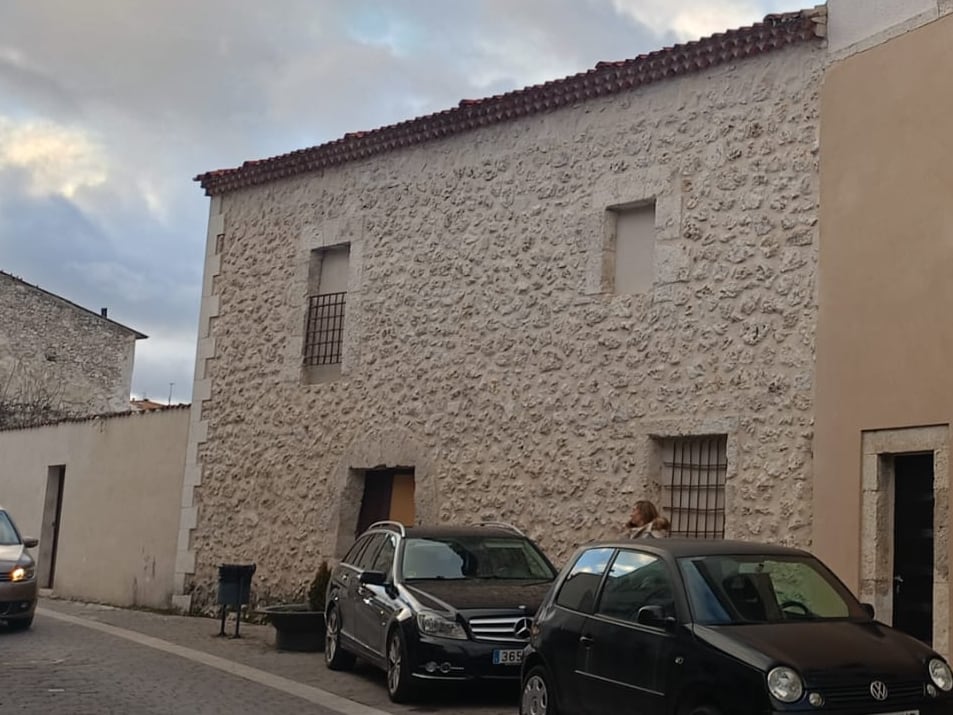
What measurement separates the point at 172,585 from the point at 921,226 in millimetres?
12285

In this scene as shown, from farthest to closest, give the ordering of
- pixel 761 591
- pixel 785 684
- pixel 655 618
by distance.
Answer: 1. pixel 761 591
2. pixel 655 618
3. pixel 785 684

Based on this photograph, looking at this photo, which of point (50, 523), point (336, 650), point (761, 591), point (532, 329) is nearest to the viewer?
point (761, 591)

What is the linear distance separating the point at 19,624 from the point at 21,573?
109 cm

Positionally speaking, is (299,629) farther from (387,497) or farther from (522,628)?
(522,628)

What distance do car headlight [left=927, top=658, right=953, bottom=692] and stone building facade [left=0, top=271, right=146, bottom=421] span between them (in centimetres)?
2713

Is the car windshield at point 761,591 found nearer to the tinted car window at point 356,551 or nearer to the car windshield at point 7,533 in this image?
the tinted car window at point 356,551

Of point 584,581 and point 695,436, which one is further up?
point 695,436

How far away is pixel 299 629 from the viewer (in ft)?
43.0

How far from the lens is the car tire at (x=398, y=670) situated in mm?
9133

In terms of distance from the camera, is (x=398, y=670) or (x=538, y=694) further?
(x=398, y=670)

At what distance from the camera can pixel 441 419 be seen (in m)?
14.3

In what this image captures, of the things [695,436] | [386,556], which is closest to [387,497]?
[386,556]

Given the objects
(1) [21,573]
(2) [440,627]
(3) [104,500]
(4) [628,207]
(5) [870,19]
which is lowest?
(1) [21,573]

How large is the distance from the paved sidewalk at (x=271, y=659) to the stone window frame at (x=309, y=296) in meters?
3.42
